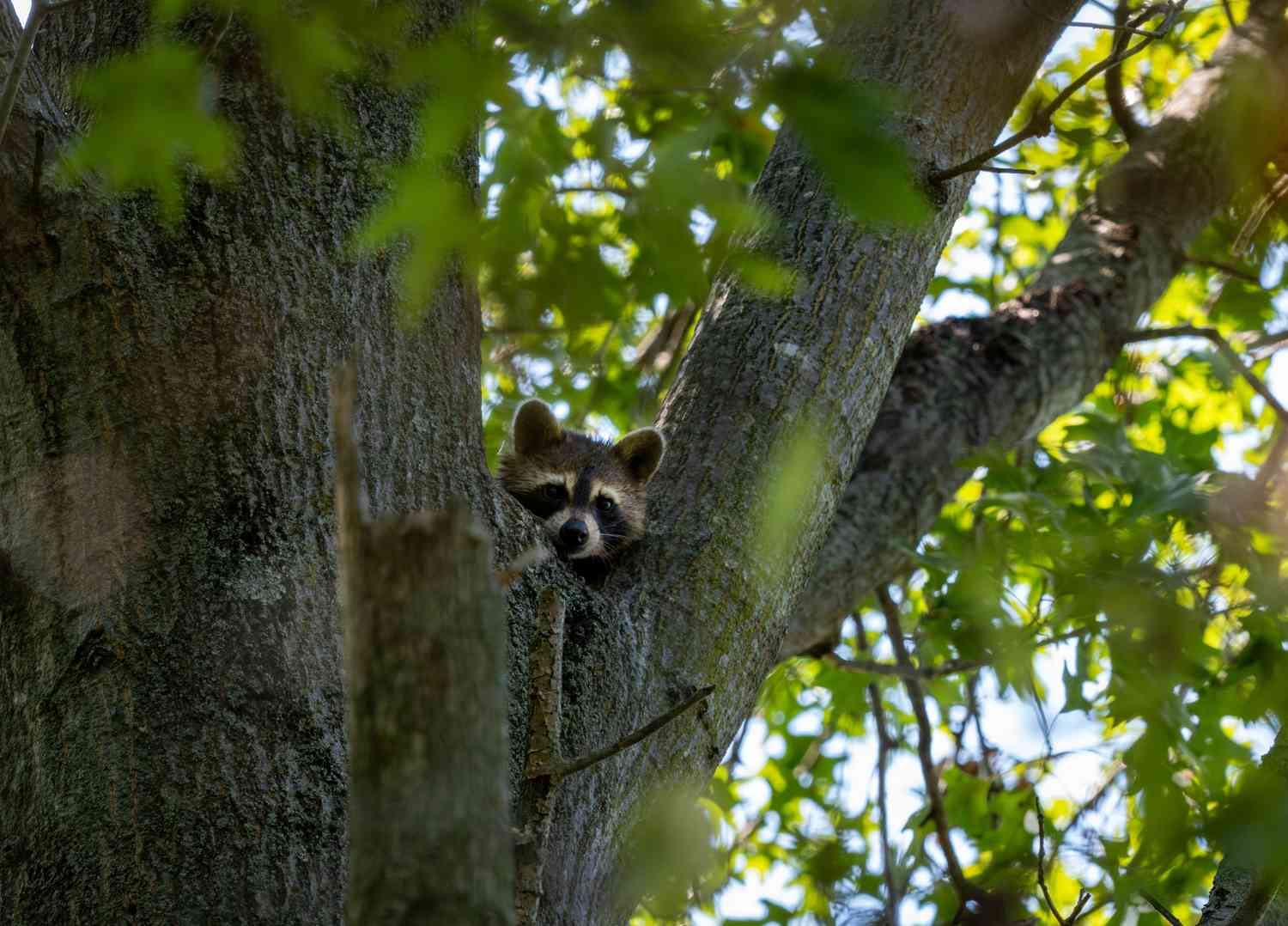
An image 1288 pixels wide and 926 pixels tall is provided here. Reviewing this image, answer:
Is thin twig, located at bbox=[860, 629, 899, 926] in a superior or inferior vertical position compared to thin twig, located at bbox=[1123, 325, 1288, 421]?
inferior

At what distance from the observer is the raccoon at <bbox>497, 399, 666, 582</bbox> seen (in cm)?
613

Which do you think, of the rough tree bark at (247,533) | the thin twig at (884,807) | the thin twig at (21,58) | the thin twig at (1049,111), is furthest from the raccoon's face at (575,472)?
the thin twig at (21,58)

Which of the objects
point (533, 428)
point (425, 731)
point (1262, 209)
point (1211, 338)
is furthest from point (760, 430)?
point (533, 428)

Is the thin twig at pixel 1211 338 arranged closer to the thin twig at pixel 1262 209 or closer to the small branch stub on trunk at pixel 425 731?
the thin twig at pixel 1262 209

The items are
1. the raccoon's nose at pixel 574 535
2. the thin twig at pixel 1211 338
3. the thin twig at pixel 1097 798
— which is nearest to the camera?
the thin twig at pixel 1097 798

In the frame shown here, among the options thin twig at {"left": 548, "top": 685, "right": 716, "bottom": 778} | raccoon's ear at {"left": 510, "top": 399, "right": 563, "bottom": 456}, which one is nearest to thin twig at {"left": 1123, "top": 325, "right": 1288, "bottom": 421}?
raccoon's ear at {"left": 510, "top": 399, "right": 563, "bottom": 456}

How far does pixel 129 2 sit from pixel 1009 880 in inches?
121

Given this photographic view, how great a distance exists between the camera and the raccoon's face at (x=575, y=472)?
6137 mm

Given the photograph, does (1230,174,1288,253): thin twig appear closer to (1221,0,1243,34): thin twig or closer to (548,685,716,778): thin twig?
(1221,0,1243,34): thin twig

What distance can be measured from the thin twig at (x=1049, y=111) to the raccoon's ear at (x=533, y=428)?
327 cm

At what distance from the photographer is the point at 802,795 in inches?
267

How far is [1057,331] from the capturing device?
462 centimetres

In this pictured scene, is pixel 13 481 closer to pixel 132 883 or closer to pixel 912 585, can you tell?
pixel 132 883

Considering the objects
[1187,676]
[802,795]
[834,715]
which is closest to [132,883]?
[1187,676]
